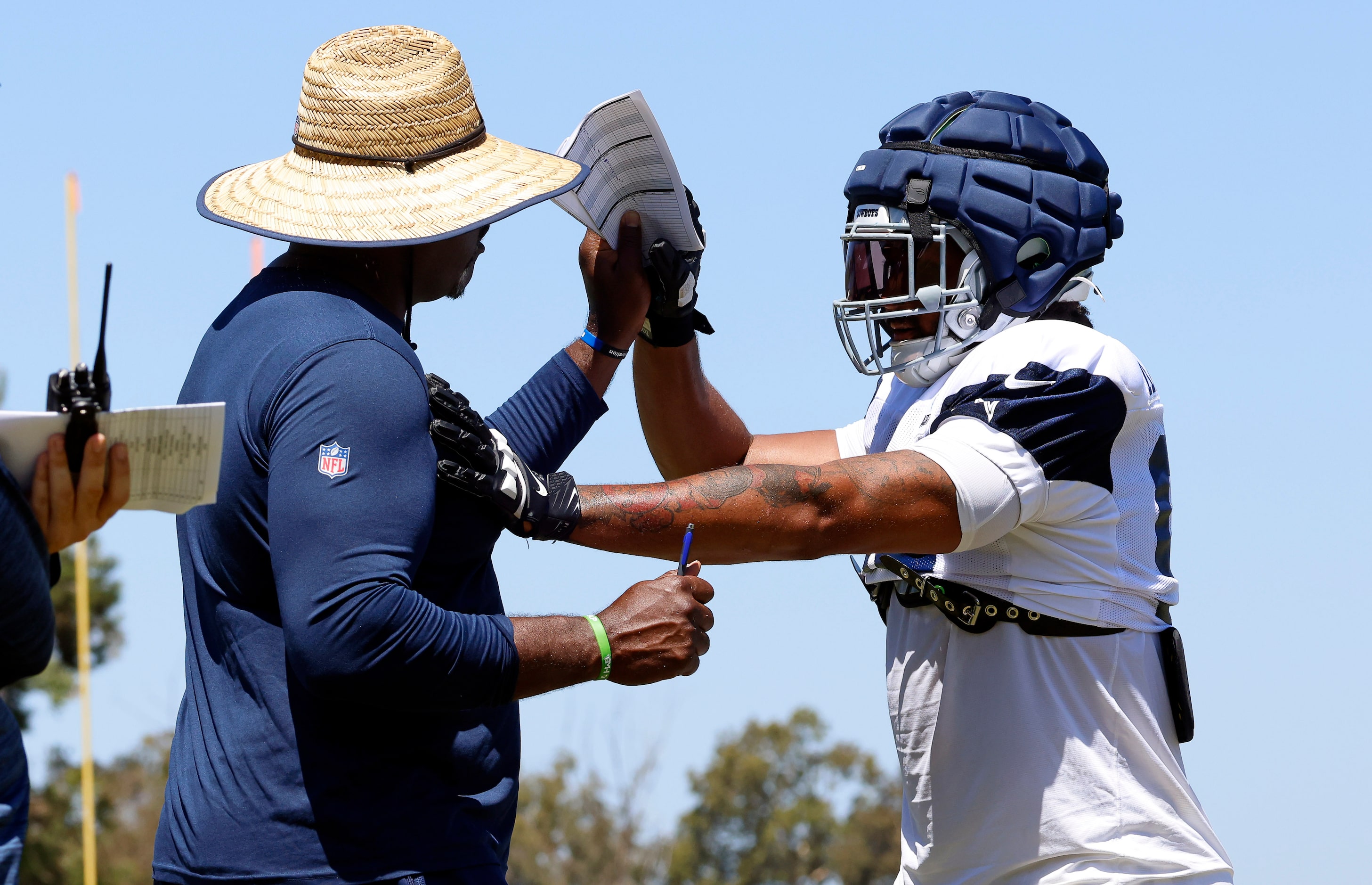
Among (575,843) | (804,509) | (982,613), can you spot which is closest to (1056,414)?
(982,613)

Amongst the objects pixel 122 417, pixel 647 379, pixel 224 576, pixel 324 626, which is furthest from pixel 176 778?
pixel 647 379

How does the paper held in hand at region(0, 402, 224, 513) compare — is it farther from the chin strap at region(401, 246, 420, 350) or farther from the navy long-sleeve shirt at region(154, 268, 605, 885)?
the chin strap at region(401, 246, 420, 350)

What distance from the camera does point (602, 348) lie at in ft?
13.1

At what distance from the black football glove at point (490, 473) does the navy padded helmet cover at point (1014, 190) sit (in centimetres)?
144

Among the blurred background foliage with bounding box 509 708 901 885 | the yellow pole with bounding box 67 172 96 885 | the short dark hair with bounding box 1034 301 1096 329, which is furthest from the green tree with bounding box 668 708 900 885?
the short dark hair with bounding box 1034 301 1096 329

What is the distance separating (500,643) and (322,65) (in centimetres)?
122

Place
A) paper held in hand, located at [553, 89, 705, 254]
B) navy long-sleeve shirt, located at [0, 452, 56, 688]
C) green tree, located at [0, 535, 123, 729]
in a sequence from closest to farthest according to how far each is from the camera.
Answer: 1. navy long-sleeve shirt, located at [0, 452, 56, 688]
2. paper held in hand, located at [553, 89, 705, 254]
3. green tree, located at [0, 535, 123, 729]

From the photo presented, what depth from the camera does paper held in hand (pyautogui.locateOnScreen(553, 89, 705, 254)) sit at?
12.8 feet

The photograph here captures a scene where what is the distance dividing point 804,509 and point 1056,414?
623 millimetres

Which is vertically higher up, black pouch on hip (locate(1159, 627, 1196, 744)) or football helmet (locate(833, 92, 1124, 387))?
football helmet (locate(833, 92, 1124, 387))

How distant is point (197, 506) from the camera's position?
2941 millimetres

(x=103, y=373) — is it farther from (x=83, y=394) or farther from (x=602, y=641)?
(x=602, y=641)

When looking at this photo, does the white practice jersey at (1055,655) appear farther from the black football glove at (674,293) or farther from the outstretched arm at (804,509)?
the black football glove at (674,293)

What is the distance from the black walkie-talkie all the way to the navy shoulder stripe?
1908 millimetres
